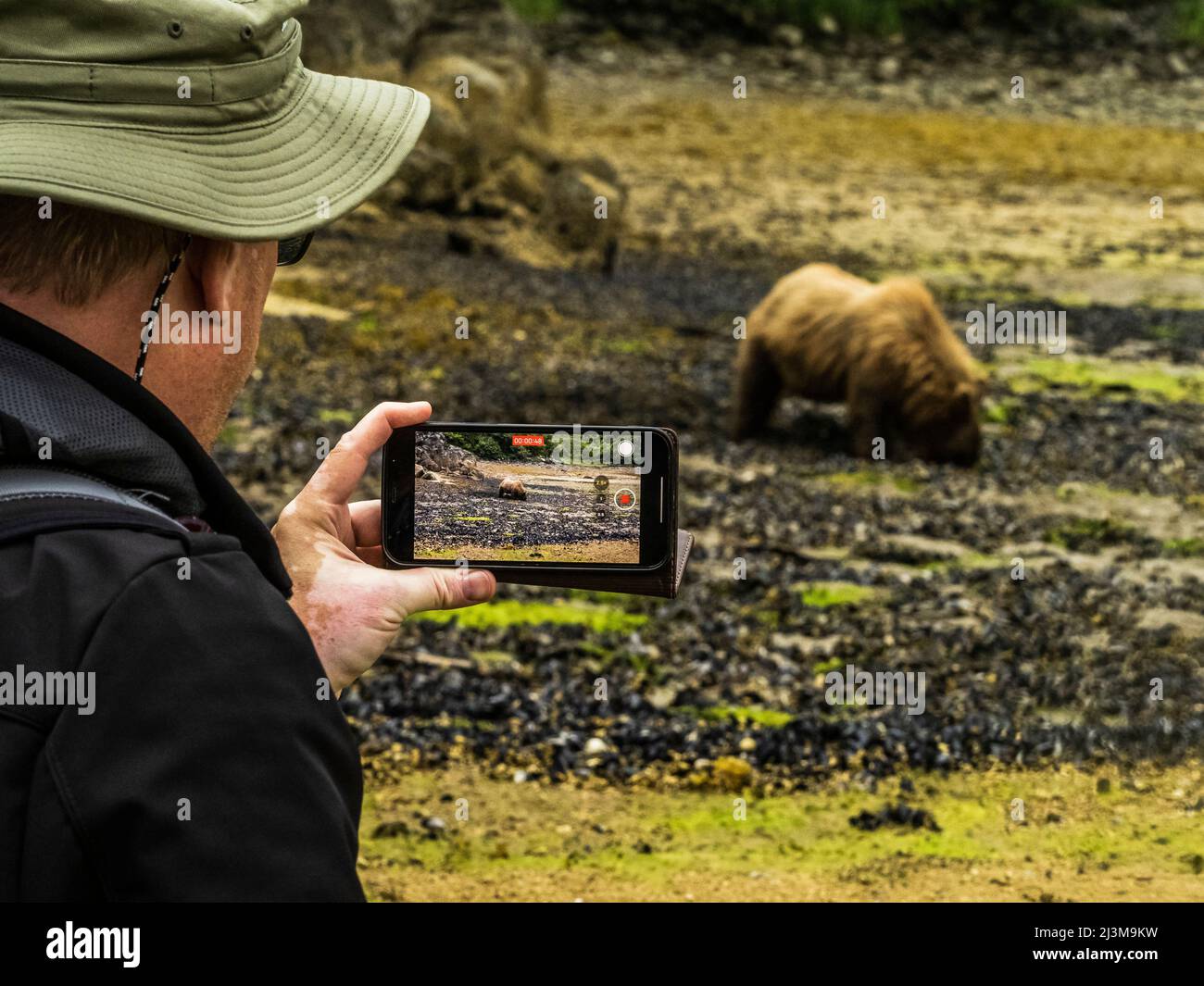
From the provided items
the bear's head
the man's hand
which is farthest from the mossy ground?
the bear's head

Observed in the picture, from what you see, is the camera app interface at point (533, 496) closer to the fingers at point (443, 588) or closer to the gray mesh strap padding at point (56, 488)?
the fingers at point (443, 588)

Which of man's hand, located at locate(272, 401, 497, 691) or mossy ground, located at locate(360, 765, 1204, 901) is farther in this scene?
mossy ground, located at locate(360, 765, 1204, 901)

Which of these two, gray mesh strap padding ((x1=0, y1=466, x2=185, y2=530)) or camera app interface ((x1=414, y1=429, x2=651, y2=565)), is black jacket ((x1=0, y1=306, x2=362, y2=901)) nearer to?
gray mesh strap padding ((x1=0, y1=466, x2=185, y2=530))

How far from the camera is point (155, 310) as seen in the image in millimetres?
1596

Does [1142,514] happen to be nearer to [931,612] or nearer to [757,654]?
[931,612]

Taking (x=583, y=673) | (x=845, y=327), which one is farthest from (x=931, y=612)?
(x=845, y=327)

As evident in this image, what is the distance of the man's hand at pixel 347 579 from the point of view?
1979 mm

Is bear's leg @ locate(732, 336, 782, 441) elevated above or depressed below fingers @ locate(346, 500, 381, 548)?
above

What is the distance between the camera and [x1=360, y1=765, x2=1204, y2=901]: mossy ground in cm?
511

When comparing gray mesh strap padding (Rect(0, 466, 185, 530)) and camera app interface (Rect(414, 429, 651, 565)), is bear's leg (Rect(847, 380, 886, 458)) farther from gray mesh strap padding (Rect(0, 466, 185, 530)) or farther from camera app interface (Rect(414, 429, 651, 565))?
gray mesh strap padding (Rect(0, 466, 185, 530))

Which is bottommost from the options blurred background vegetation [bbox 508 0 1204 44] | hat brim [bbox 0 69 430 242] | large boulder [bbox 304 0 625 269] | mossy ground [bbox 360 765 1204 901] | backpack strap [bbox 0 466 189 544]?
mossy ground [bbox 360 765 1204 901]

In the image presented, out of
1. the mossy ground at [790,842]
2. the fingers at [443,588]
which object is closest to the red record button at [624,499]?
the fingers at [443,588]

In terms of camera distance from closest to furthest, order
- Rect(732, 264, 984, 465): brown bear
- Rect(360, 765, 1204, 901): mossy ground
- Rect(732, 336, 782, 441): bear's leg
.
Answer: Rect(360, 765, 1204, 901): mossy ground → Rect(732, 264, 984, 465): brown bear → Rect(732, 336, 782, 441): bear's leg

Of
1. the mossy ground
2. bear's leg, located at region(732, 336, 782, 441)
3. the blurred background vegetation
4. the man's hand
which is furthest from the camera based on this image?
the blurred background vegetation
